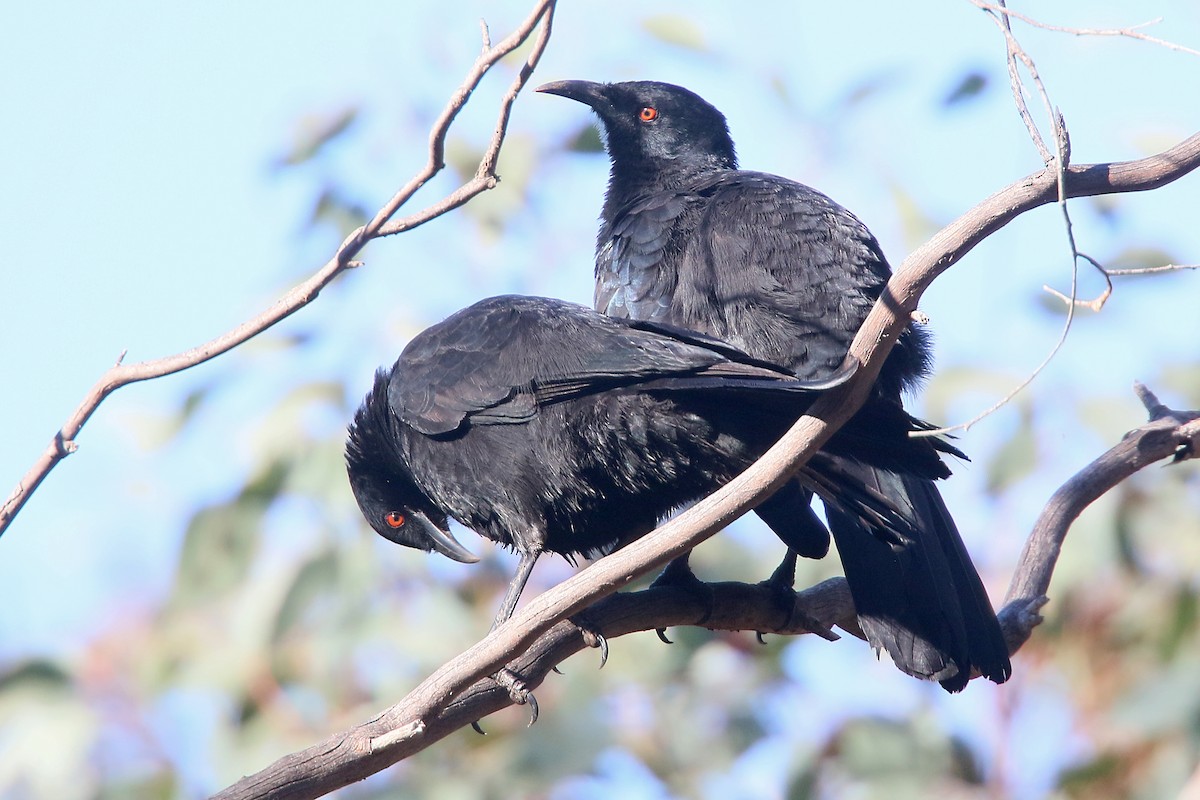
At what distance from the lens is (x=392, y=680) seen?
6039 millimetres

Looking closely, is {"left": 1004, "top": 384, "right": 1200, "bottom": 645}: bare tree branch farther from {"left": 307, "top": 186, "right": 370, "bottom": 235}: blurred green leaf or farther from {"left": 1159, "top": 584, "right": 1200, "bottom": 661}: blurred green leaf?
{"left": 307, "top": 186, "right": 370, "bottom": 235}: blurred green leaf

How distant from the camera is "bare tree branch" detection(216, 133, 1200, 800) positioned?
2789mm

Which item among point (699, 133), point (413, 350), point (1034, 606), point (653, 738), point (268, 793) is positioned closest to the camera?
point (268, 793)

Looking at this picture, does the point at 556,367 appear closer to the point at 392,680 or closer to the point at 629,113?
the point at 629,113

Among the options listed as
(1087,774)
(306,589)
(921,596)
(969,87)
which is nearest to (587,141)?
(969,87)

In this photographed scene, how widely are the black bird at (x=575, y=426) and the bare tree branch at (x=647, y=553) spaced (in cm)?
27

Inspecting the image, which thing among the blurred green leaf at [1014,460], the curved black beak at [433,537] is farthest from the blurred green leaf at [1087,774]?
the curved black beak at [433,537]

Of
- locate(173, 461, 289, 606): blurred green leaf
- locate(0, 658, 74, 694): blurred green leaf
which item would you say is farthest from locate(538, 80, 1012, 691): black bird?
locate(0, 658, 74, 694): blurred green leaf

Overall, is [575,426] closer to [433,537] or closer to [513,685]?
[513,685]

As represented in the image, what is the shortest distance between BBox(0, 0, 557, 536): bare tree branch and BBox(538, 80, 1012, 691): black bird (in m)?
1.13

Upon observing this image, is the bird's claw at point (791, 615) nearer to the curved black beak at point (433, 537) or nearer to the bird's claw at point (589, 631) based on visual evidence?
the bird's claw at point (589, 631)

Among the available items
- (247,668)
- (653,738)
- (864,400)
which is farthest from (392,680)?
(864,400)

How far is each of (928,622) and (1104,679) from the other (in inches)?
109

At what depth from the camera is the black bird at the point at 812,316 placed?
372 cm
